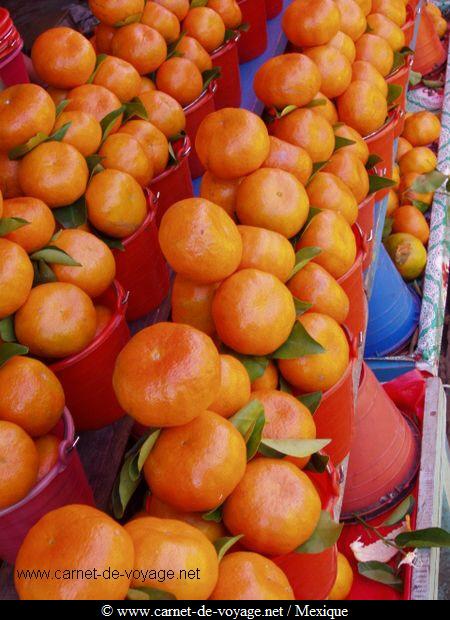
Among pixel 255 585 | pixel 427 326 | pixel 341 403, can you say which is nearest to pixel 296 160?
pixel 341 403

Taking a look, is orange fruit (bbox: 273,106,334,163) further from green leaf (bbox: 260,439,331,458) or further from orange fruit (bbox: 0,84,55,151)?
green leaf (bbox: 260,439,331,458)

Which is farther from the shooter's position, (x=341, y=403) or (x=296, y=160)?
(x=296, y=160)

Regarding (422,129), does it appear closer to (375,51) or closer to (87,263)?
(375,51)

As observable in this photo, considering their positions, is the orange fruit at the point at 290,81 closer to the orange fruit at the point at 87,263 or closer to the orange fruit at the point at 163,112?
the orange fruit at the point at 163,112

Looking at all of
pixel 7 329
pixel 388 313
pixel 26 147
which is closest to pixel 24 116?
pixel 26 147

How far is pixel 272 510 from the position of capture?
0.76 metres

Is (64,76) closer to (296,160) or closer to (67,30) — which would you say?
(67,30)

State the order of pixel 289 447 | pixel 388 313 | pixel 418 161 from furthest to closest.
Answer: pixel 418 161 < pixel 388 313 < pixel 289 447

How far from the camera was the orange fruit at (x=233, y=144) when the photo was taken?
3.52 feet

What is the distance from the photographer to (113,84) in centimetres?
138

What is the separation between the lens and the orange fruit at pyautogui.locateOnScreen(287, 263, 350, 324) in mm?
1071

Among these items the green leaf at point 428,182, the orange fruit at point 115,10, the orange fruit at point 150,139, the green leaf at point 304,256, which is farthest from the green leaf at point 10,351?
the green leaf at point 428,182

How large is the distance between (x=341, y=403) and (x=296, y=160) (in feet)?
1.46

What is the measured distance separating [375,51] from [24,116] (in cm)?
100
